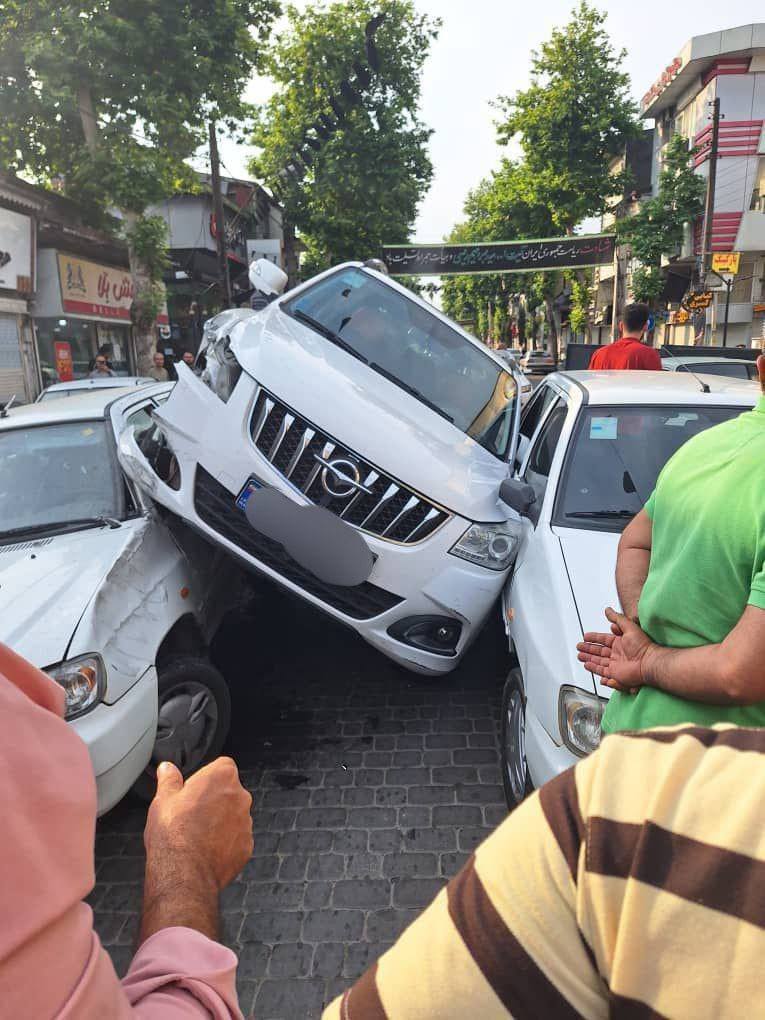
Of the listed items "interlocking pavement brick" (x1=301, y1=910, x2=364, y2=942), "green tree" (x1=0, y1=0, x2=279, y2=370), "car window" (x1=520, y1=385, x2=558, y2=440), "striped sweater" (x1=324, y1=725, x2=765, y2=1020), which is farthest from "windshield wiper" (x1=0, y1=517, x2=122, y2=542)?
"green tree" (x1=0, y1=0, x2=279, y2=370)

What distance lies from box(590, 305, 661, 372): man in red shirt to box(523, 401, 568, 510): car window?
186 cm

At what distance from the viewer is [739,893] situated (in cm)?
58

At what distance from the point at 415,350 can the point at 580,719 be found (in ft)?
9.36

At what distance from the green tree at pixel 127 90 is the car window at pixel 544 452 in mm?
13555

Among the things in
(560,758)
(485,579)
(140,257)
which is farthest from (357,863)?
(140,257)

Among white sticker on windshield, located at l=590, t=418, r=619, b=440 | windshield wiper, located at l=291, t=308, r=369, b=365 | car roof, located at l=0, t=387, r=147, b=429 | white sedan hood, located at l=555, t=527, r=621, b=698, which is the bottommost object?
white sedan hood, located at l=555, t=527, r=621, b=698

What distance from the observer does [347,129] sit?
27.5 meters

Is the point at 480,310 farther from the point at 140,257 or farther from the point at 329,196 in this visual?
the point at 140,257

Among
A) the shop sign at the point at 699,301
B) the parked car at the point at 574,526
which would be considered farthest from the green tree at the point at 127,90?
the shop sign at the point at 699,301

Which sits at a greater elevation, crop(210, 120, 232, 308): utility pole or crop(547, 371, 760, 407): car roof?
crop(210, 120, 232, 308): utility pole

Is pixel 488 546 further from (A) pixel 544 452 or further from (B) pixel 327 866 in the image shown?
(B) pixel 327 866

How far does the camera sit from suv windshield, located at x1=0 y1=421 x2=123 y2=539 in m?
3.76

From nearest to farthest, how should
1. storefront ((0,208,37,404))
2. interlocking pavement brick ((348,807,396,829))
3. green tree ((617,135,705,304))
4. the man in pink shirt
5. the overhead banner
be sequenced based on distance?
the man in pink shirt → interlocking pavement brick ((348,807,396,829)) → storefront ((0,208,37,404)) → the overhead banner → green tree ((617,135,705,304))

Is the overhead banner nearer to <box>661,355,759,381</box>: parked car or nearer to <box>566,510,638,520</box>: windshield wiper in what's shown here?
<box>661,355,759,381</box>: parked car
